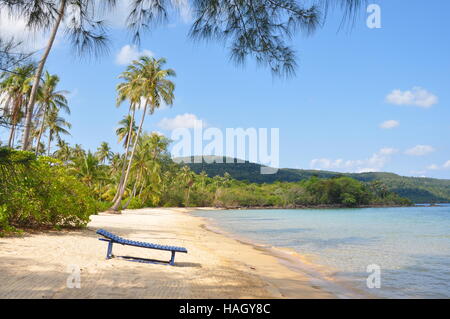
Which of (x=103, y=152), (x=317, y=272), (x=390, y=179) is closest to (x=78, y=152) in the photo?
(x=103, y=152)

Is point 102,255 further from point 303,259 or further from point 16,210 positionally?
point 303,259

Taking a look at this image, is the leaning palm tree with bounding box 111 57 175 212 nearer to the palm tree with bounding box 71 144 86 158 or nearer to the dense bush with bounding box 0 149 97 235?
the dense bush with bounding box 0 149 97 235

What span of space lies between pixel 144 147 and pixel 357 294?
36.9 meters

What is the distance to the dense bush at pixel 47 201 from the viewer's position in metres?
8.80

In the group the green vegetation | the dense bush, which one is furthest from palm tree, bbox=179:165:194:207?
the dense bush

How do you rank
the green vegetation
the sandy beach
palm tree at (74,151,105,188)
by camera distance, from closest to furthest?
the sandy beach → the green vegetation → palm tree at (74,151,105,188)

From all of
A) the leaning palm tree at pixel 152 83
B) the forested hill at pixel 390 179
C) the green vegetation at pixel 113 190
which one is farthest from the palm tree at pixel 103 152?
the forested hill at pixel 390 179

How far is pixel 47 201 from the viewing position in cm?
971

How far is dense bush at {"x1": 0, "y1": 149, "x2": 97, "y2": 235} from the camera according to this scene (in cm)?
880

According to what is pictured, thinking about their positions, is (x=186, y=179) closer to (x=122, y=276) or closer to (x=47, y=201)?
(x=47, y=201)

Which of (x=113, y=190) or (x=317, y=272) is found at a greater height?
(x=113, y=190)

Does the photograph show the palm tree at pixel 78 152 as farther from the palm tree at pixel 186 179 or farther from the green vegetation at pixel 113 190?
the palm tree at pixel 186 179

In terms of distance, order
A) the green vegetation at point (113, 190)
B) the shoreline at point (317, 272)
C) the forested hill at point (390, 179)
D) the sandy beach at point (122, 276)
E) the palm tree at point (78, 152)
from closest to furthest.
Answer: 1. the sandy beach at point (122, 276)
2. the shoreline at point (317, 272)
3. the green vegetation at point (113, 190)
4. the palm tree at point (78, 152)
5. the forested hill at point (390, 179)
